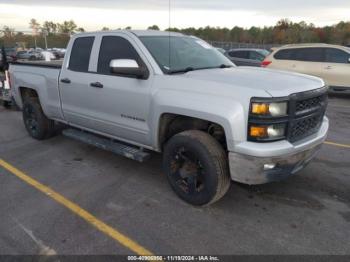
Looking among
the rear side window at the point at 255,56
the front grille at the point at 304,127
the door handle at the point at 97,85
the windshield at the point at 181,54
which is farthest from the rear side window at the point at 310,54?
the door handle at the point at 97,85

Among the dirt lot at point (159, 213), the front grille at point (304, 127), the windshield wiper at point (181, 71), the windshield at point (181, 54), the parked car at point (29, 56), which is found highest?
the windshield at point (181, 54)

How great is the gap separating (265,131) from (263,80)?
650 millimetres

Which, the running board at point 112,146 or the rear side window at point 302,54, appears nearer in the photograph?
the running board at point 112,146

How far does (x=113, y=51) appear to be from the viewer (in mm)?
4391

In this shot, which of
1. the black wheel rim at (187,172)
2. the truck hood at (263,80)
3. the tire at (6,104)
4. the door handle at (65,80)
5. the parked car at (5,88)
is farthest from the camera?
the tire at (6,104)

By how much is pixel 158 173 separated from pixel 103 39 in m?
2.04

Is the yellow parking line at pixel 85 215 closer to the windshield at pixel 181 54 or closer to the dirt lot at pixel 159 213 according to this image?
the dirt lot at pixel 159 213

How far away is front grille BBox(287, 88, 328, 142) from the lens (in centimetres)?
316

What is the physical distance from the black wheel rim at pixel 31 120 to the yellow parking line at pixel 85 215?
1470 millimetres

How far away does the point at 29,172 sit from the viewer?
4.71 meters

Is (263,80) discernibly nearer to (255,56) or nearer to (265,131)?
(265,131)

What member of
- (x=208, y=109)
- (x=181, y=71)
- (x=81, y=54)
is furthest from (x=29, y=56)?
(x=208, y=109)

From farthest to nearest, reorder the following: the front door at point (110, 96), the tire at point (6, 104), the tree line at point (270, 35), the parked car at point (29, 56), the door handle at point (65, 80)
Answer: the tree line at point (270, 35) < the parked car at point (29, 56) < the tire at point (6, 104) < the door handle at point (65, 80) < the front door at point (110, 96)

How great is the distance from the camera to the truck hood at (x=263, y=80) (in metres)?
3.15
